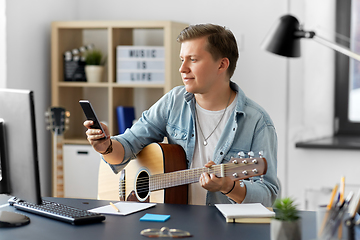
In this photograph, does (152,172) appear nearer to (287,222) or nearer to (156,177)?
(156,177)

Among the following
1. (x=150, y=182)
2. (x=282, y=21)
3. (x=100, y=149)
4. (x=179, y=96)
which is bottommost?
(x=150, y=182)

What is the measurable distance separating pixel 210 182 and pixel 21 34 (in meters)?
2.07

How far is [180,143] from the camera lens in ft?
5.92

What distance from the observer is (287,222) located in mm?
887

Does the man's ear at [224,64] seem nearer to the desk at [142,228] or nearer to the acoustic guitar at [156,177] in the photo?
the acoustic guitar at [156,177]

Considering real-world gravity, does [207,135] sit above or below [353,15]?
below

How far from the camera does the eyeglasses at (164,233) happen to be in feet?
3.46

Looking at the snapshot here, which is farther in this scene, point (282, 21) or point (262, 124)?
point (282, 21)

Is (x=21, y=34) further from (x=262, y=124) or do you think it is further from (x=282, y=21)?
(x=262, y=124)

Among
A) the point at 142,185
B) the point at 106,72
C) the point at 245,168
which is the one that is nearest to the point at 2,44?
the point at 106,72

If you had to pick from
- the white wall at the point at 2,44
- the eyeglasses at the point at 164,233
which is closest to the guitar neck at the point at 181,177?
the eyeglasses at the point at 164,233

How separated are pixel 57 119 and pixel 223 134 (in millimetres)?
1563

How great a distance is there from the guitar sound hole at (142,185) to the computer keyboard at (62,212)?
1.55ft

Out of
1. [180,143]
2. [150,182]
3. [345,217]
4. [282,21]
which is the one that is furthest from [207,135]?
[345,217]
